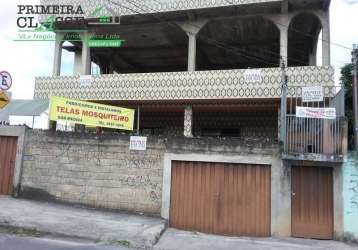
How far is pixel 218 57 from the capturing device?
67.9 feet

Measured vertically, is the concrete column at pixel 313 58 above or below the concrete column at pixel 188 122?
above

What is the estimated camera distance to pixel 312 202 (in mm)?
10445

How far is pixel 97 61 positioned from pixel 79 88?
454 centimetres

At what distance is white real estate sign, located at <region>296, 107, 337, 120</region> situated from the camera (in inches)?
406

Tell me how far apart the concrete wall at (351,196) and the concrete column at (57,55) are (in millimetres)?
13106

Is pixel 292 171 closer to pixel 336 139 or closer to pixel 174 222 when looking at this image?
pixel 336 139

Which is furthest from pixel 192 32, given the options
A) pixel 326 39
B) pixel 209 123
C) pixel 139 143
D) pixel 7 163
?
pixel 7 163

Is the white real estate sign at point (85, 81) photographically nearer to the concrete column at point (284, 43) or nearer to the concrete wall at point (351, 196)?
the concrete column at point (284, 43)

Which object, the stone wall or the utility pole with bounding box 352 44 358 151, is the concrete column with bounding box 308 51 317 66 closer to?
the utility pole with bounding box 352 44 358 151

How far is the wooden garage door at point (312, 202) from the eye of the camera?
1032cm

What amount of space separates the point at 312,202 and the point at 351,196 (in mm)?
982

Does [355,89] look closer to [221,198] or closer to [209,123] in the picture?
[221,198]

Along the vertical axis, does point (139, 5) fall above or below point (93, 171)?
above

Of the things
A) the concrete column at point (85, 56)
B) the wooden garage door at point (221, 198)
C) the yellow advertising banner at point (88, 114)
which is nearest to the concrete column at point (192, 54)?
the yellow advertising banner at point (88, 114)
